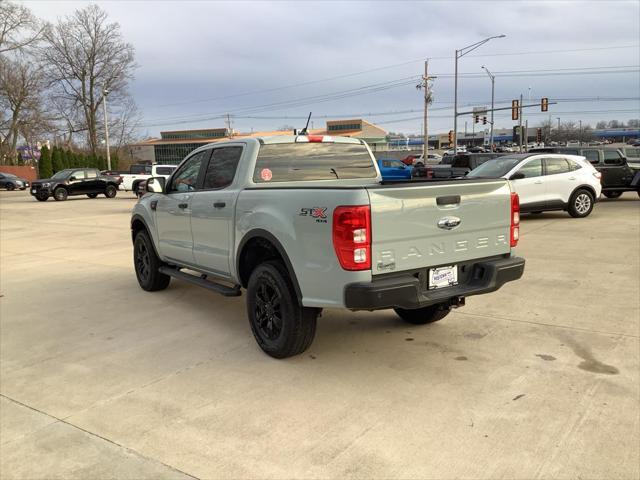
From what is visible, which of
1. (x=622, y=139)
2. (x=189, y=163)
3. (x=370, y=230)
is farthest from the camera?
(x=622, y=139)

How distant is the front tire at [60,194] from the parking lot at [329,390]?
21.7 meters

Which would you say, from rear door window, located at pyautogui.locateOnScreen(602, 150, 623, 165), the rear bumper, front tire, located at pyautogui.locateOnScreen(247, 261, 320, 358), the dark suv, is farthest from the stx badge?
the dark suv

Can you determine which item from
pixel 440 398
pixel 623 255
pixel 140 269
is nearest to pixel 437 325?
pixel 440 398

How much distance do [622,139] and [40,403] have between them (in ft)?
511

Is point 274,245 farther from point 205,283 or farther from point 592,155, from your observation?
point 592,155

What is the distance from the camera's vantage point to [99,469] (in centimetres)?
297

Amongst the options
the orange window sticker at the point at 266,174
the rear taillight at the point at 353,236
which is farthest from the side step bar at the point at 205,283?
the rear taillight at the point at 353,236

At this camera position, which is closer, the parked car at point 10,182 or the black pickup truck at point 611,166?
the black pickup truck at point 611,166

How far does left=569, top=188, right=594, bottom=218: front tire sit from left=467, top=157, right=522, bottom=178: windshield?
1.80 meters

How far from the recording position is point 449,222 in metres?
4.02

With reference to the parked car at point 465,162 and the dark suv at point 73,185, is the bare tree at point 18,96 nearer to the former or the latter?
the dark suv at point 73,185

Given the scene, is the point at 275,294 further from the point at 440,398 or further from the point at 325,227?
the point at 440,398

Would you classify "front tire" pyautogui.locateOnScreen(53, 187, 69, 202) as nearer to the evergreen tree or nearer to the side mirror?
the side mirror

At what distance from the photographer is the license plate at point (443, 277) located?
3988 millimetres
